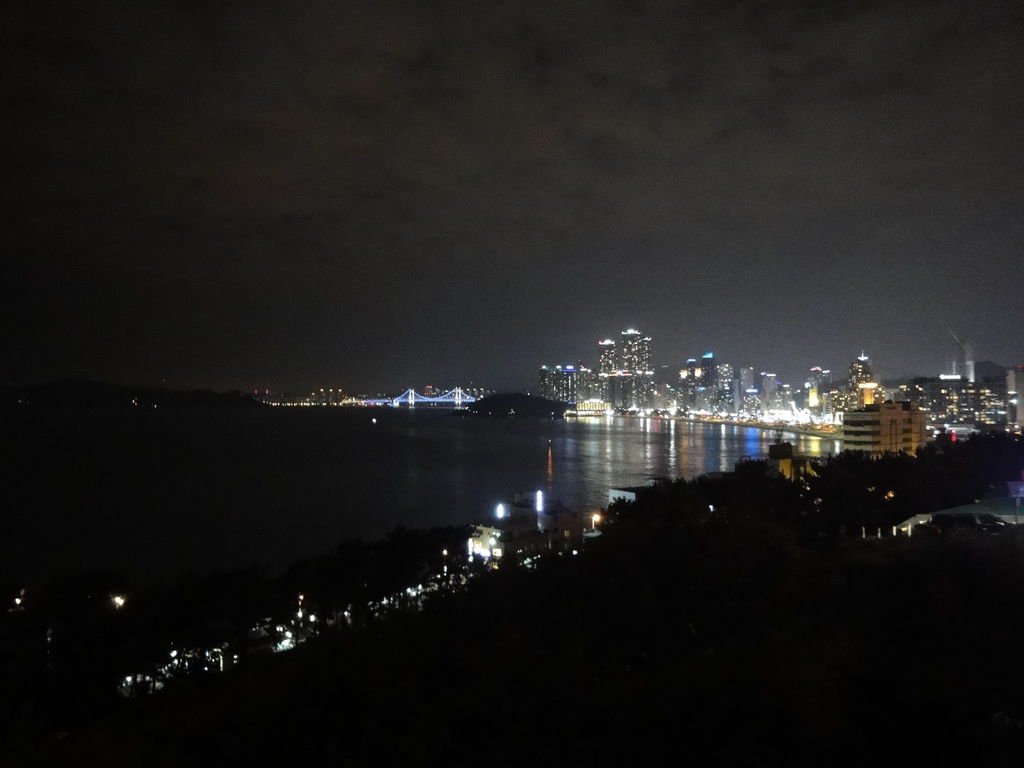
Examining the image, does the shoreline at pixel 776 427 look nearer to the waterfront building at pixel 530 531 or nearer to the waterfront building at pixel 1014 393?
the waterfront building at pixel 1014 393

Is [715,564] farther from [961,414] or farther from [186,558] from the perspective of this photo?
[961,414]

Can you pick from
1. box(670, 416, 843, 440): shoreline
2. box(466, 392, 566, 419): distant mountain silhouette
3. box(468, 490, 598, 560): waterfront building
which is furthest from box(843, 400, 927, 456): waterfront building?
box(466, 392, 566, 419): distant mountain silhouette

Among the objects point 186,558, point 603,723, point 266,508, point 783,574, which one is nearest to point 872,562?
point 783,574

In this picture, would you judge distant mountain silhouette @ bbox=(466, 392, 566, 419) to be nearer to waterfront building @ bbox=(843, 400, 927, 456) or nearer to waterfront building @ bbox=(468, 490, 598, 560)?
waterfront building @ bbox=(843, 400, 927, 456)

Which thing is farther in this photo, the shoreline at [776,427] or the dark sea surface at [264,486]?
the shoreline at [776,427]

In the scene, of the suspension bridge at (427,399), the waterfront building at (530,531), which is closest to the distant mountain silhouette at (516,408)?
the suspension bridge at (427,399)

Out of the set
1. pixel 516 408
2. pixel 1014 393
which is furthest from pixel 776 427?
pixel 516 408
